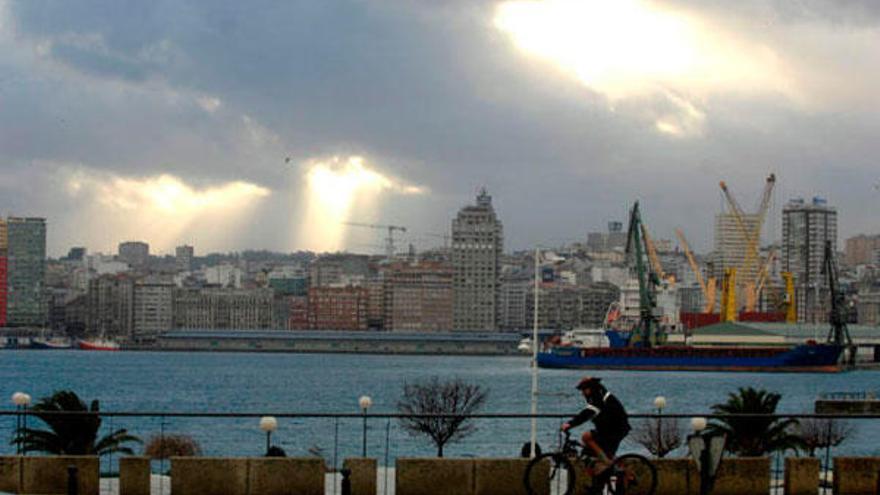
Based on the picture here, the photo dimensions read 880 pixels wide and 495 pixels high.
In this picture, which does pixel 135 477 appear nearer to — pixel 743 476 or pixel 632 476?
pixel 632 476

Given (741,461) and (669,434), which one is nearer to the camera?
(741,461)

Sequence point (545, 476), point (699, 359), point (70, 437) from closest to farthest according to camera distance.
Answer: point (545, 476)
point (70, 437)
point (699, 359)

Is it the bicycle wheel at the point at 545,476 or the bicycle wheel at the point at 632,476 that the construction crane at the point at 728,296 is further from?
the bicycle wheel at the point at 545,476

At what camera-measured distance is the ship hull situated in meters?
144

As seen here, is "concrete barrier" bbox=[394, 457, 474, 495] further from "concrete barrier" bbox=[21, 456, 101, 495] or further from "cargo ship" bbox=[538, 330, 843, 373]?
"cargo ship" bbox=[538, 330, 843, 373]

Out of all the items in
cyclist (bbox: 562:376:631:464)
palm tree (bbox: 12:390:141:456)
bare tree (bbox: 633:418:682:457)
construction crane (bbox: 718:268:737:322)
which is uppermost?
construction crane (bbox: 718:268:737:322)

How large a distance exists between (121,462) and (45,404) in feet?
42.3

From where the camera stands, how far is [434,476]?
16.9 metres

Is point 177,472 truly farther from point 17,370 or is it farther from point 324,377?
point 17,370

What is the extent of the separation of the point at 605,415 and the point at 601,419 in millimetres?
53

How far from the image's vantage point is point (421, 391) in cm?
6369

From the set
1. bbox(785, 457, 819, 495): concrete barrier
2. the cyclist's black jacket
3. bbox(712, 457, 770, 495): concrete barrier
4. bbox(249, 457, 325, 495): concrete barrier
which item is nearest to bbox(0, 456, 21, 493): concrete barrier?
bbox(249, 457, 325, 495): concrete barrier

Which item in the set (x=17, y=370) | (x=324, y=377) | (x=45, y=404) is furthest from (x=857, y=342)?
(x=45, y=404)

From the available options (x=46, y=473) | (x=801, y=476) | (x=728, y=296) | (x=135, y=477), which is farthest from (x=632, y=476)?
(x=728, y=296)
